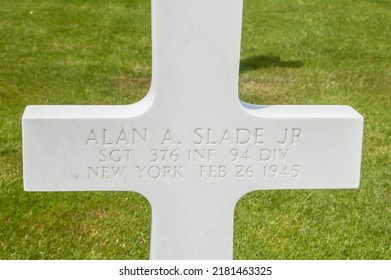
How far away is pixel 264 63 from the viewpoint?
7.73 meters

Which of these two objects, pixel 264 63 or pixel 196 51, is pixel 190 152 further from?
pixel 264 63

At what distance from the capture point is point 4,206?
13.9ft

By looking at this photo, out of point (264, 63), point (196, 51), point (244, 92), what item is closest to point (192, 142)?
point (196, 51)

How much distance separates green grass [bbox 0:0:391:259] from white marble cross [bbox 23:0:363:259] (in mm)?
1110

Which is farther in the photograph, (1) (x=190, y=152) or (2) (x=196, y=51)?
(1) (x=190, y=152)

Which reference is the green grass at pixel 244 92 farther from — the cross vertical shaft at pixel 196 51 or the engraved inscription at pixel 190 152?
the cross vertical shaft at pixel 196 51

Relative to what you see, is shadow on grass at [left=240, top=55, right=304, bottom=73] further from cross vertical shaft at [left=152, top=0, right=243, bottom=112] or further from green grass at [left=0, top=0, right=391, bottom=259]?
cross vertical shaft at [left=152, top=0, right=243, bottom=112]

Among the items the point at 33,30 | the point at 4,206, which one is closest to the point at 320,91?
the point at 4,206

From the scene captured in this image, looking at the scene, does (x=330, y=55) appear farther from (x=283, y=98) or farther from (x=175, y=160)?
(x=175, y=160)

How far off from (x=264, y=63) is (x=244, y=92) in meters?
1.22

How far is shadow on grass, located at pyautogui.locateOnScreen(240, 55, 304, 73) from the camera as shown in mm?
7559

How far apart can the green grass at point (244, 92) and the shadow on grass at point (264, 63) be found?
1cm

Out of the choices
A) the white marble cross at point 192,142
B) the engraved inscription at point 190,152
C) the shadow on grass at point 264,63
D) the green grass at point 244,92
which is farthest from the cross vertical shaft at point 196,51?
the shadow on grass at point 264,63

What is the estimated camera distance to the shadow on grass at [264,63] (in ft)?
24.8
